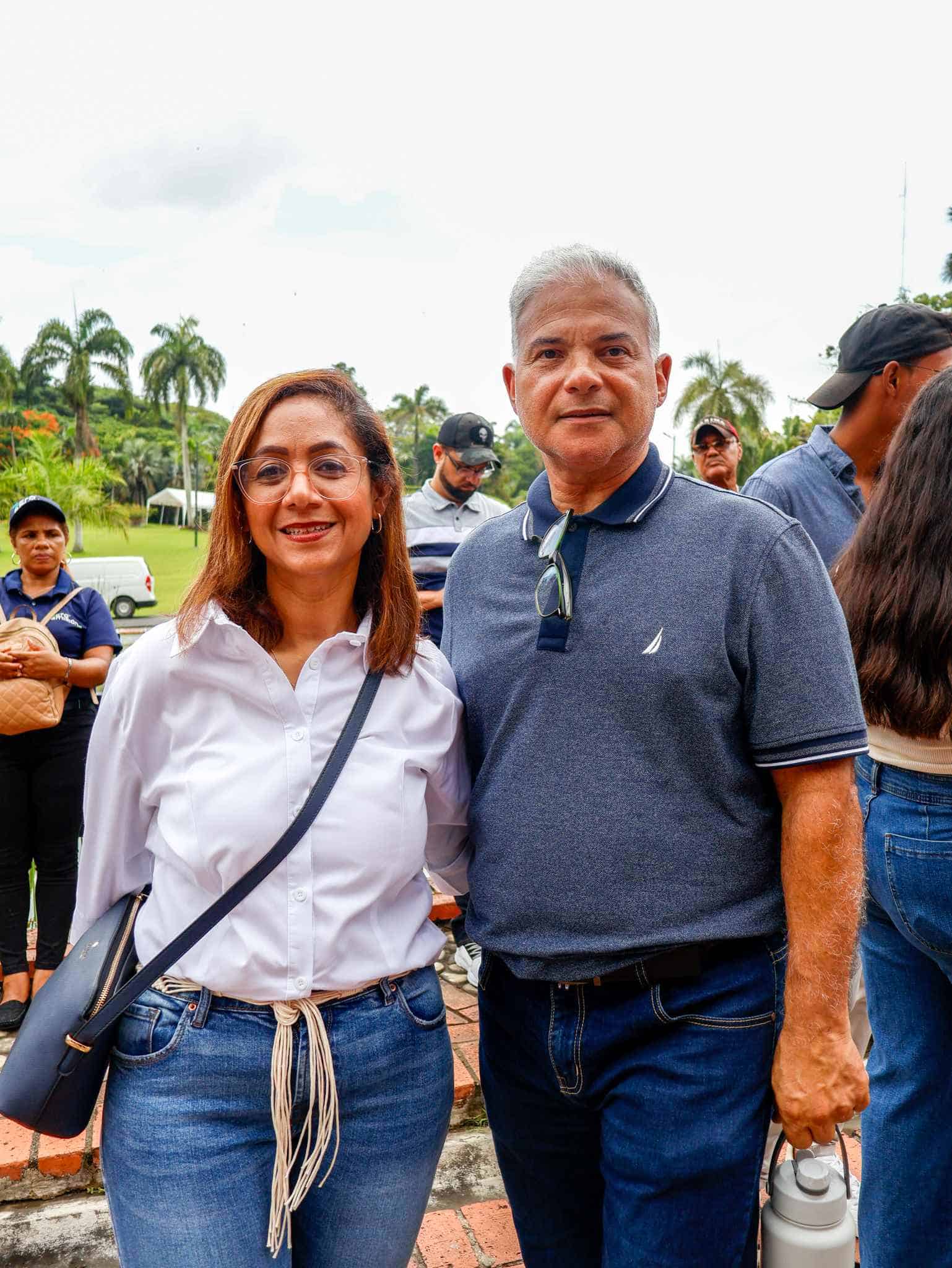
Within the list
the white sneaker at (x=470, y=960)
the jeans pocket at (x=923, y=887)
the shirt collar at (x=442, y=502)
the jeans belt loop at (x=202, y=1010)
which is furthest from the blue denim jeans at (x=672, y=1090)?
the shirt collar at (x=442, y=502)

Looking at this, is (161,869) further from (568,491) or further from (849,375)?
(849,375)

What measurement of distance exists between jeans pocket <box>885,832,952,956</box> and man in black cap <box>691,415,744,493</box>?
417 centimetres

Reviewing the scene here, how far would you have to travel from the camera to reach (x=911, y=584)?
195 centimetres

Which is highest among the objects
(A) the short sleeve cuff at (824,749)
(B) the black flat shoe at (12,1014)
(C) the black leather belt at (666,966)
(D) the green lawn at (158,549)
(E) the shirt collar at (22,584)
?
(A) the short sleeve cuff at (824,749)

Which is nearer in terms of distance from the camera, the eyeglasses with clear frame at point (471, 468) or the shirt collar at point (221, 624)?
the shirt collar at point (221, 624)

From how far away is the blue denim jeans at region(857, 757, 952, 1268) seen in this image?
1947 millimetres

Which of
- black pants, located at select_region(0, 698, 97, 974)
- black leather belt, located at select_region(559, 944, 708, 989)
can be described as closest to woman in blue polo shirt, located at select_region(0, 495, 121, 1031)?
black pants, located at select_region(0, 698, 97, 974)

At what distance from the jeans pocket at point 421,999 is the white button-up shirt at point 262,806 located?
4cm

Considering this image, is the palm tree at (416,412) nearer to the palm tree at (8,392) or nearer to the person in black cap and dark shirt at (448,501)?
the palm tree at (8,392)

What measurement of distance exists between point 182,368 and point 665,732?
5841cm

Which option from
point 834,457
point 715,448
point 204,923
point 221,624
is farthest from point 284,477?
point 715,448

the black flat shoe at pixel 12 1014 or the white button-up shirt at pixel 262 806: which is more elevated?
the white button-up shirt at pixel 262 806

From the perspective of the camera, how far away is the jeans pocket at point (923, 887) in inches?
74.6

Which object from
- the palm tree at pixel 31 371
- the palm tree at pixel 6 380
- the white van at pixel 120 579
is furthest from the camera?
the palm tree at pixel 31 371
